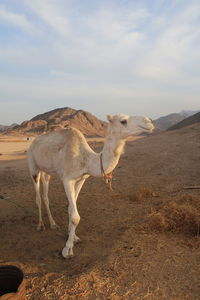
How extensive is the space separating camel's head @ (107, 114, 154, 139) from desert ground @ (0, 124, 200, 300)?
1969mm

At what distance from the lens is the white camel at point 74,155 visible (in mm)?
3637

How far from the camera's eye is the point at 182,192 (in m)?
7.32

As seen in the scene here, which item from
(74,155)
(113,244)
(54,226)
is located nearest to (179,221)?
(113,244)

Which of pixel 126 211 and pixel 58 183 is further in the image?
pixel 58 183

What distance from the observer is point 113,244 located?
4406 millimetres

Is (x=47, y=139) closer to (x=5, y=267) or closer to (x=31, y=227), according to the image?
(x=31, y=227)

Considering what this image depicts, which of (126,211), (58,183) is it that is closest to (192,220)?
(126,211)

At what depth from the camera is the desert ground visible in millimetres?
3242

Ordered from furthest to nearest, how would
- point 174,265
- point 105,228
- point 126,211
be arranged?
point 126,211 → point 105,228 → point 174,265

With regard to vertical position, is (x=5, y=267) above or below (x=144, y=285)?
above

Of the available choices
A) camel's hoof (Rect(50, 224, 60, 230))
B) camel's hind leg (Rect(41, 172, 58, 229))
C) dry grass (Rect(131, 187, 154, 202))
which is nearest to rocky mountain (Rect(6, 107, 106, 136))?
dry grass (Rect(131, 187, 154, 202))

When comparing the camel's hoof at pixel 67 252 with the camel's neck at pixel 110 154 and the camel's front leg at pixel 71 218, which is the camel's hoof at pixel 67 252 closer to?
the camel's front leg at pixel 71 218

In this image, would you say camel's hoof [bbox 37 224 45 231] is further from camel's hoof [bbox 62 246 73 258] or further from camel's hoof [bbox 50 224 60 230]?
camel's hoof [bbox 62 246 73 258]

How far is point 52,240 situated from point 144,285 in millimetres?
2243
